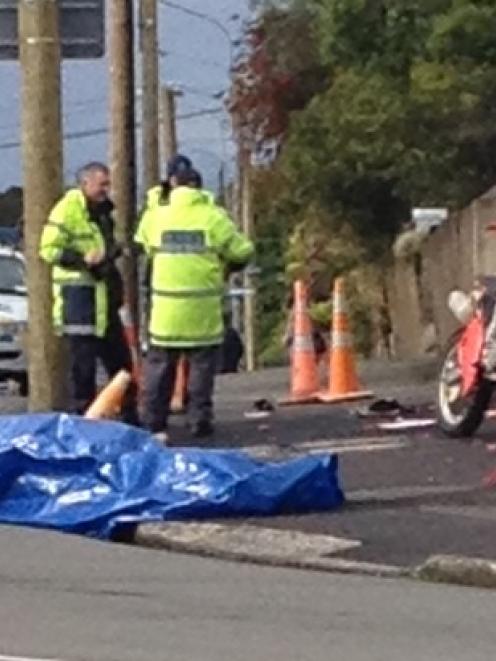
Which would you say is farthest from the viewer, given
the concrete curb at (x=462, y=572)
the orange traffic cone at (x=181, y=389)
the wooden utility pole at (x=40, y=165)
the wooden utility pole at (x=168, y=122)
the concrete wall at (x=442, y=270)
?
the wooden utility pole at (x=168, y=122)

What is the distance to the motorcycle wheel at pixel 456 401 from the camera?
58.0 ft

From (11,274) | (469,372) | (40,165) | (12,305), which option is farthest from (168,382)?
(11,274)

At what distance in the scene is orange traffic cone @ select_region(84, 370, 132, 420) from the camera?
1686 cm

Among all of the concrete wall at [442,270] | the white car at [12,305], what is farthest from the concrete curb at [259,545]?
the white car at [12,305]

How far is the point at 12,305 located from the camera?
31.1m

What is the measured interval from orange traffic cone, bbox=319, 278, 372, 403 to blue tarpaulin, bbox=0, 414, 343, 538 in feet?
26.0

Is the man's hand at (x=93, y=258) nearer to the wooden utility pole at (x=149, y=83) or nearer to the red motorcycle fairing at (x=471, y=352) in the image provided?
the red motorcycle fairing at (x=471, y=352)

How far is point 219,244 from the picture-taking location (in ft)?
58.6

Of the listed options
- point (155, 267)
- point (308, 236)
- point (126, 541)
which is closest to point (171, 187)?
point (155, 267)

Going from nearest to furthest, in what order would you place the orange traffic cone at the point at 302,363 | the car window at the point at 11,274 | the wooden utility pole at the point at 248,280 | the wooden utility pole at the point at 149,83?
the orange traffic cone at the point at 302,363
the car window at the point at 11,274
the wooden utility pole at the point at 149,83
the wooden utility pole at the point at 248,280

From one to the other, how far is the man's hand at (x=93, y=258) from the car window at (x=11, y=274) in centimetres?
1286

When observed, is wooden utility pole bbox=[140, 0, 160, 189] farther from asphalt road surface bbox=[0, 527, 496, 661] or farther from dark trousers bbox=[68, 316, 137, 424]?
asphalt road surface bbox=[0, 527, 496, 661]

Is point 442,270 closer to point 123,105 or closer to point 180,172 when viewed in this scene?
point 123,105

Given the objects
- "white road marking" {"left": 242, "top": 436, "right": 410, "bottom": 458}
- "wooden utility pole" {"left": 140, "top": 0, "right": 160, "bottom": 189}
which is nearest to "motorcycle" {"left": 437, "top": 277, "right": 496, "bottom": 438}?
"white road marking" {"left": 242, "top": 436, "right": 410, "bottom": 458}
